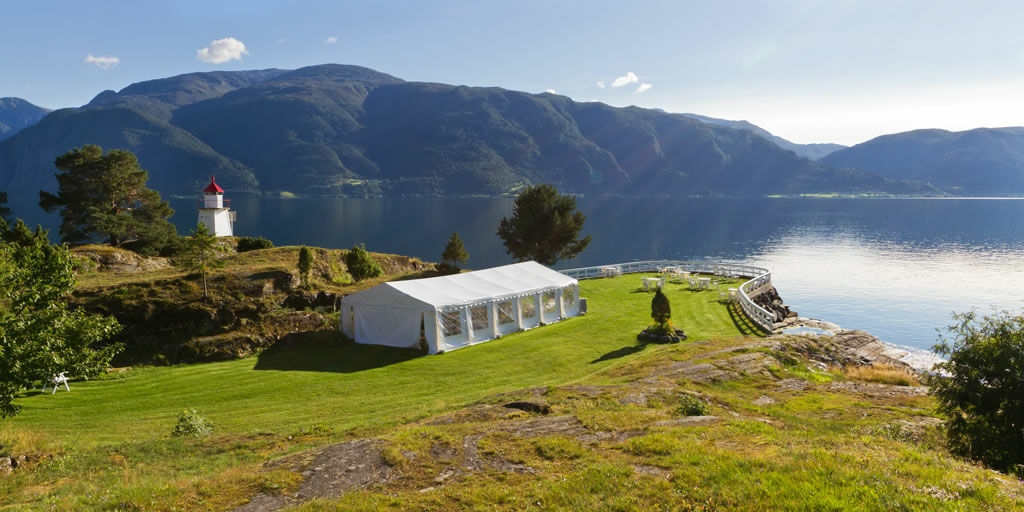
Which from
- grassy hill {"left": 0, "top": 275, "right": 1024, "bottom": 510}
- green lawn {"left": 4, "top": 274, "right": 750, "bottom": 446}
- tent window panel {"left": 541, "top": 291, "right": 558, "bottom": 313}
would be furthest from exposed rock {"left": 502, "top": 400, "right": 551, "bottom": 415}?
tent window panel {"left": 541, "top": 291, "right": 558, "bottom": 313}

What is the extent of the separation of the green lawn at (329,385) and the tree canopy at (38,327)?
225 cm

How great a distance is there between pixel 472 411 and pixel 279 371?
11.3 metres

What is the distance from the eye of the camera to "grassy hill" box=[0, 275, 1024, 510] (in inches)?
254

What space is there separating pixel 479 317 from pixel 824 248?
84.9m

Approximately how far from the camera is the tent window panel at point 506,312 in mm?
26047

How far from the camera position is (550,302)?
28.6 m

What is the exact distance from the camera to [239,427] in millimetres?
13602

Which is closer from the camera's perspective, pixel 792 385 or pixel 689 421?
pixel 689 421

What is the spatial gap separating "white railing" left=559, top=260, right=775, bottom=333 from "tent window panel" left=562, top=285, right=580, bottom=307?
347 inches

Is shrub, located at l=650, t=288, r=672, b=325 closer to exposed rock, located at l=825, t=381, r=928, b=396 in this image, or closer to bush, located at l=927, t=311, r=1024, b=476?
exposed rock, located at l=825, t=381, r=928, b=396

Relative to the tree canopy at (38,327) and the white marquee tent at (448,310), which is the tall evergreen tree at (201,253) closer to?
the white marquee tent at (448,310)

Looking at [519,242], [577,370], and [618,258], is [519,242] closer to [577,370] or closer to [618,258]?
[577,370]

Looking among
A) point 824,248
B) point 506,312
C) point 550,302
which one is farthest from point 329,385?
point 824,248

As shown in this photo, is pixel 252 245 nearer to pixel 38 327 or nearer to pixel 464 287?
pixel 464 287
